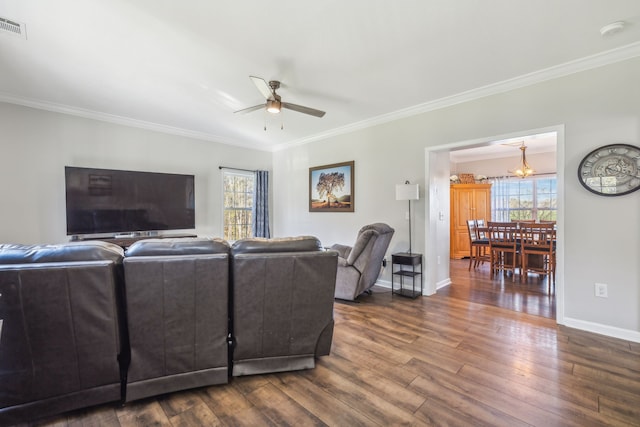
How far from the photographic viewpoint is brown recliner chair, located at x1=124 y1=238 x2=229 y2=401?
174cm

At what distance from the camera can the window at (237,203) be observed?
5793 mm

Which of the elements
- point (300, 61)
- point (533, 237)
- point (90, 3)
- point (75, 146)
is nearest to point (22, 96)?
point (75, 146)

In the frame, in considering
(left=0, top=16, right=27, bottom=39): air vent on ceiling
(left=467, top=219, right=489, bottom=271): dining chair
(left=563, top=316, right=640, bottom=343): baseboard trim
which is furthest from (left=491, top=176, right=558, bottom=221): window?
(left=0, top=16, right=27, bottom=39): air vent on ceiling

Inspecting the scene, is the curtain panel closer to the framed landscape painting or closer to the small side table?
the framed landscape painting

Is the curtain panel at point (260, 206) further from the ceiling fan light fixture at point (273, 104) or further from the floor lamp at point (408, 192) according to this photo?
the floor lamp at point (408, 192)

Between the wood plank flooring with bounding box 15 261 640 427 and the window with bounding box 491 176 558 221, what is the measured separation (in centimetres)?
512

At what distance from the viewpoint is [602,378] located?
2.01m

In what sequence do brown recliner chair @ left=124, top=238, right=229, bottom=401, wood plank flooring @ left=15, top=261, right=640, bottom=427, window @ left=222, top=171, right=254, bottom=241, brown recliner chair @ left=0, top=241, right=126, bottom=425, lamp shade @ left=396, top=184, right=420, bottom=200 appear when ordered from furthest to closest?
window @ left=222, top=171, right=254, bottom=241 < lamp shade @ left=396, top=184, right=420, bottom=200 < brown recliner chair @ left=124, top=238, right=229, bottom=401 < wood plank flooring @ left=15, top=261, right=640, bottom=427 < brown recliner chair @ left=0, top=241, right=126, bottom=425

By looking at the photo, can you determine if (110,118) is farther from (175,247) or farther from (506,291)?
(506,291)

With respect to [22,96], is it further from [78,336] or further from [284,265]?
[284,265]

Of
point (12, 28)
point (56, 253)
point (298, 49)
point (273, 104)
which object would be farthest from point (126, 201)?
point (298, 49)

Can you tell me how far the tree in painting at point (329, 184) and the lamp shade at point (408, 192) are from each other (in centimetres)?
140

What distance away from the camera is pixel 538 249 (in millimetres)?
4496

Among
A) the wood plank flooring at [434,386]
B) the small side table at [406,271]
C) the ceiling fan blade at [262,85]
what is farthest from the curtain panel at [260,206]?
the wood plank flooring at [434,386]
